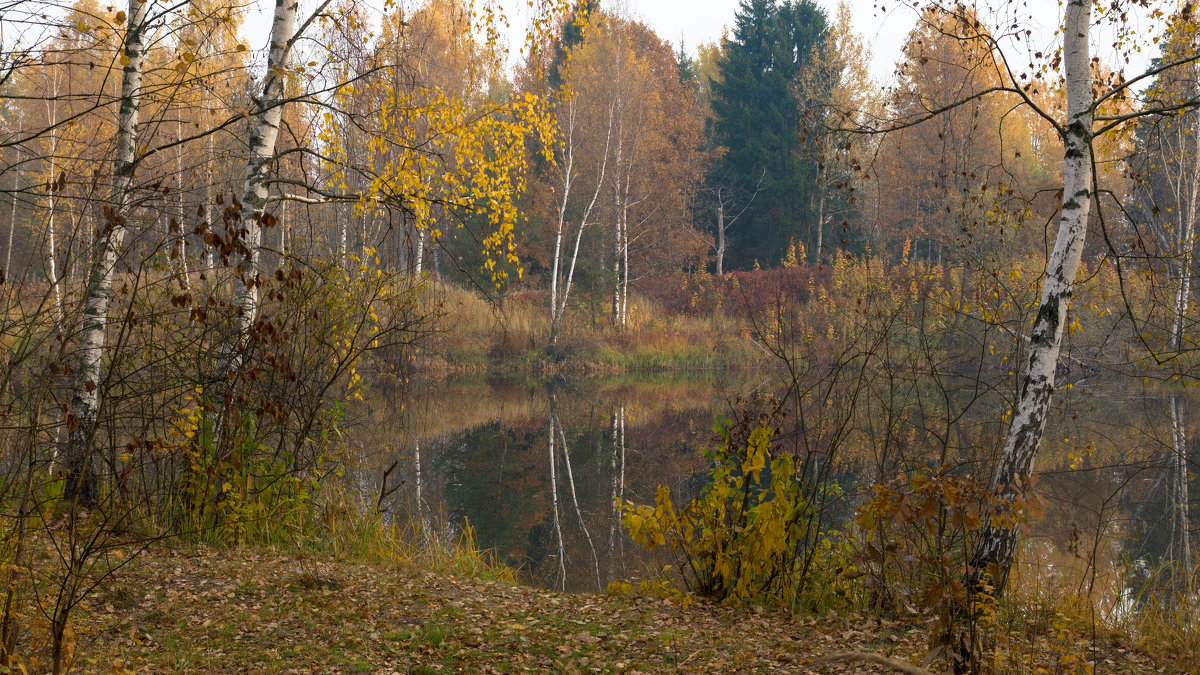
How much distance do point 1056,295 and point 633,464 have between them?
7.93 metres

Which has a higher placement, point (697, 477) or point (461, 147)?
point (461, 147)

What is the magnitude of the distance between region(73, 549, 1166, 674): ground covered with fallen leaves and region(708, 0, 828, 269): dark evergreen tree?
26.4 metres

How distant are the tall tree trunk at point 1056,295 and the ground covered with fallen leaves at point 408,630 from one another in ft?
2.54

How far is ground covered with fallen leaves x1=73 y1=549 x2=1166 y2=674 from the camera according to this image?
3.81 meters

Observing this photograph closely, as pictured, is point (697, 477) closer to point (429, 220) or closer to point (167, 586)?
point (429, 220)

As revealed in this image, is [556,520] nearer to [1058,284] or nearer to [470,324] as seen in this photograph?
[1058,284]

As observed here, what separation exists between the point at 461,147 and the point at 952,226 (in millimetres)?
18856

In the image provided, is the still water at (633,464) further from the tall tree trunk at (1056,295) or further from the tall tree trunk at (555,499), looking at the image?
the tall tree trunk at (1056,295)

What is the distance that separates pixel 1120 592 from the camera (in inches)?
→ 197

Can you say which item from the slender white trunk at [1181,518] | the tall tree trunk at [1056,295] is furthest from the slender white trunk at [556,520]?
the slender white trunk at [1181,518]

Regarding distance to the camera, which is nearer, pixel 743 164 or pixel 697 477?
pixel 697 477

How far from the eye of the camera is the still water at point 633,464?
7.32 meters

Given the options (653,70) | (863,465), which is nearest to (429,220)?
(863,465)

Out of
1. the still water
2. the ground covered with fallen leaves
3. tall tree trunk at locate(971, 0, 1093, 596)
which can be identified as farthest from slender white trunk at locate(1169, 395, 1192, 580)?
the ground covered with fallen leaves
